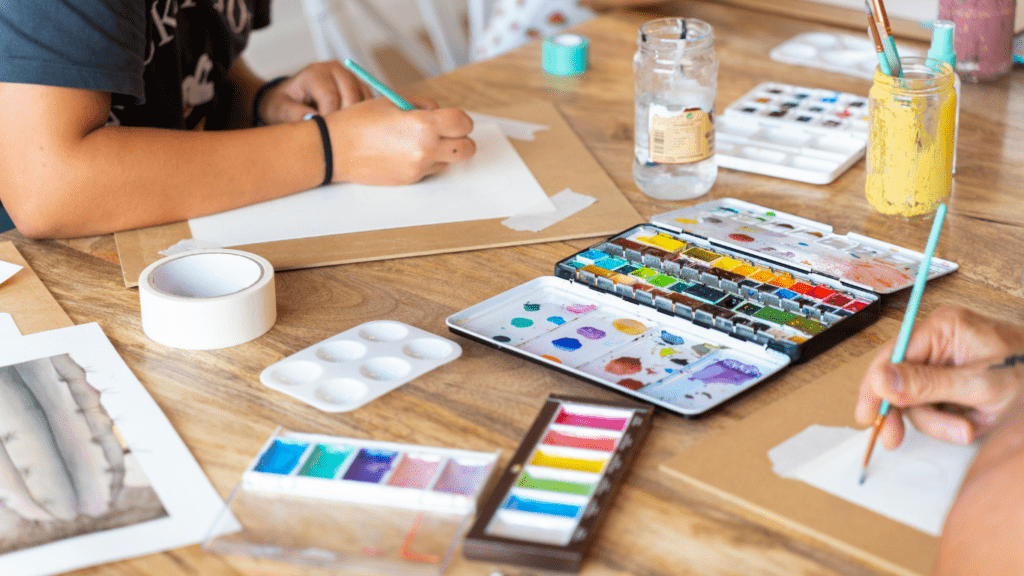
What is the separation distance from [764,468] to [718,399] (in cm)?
8

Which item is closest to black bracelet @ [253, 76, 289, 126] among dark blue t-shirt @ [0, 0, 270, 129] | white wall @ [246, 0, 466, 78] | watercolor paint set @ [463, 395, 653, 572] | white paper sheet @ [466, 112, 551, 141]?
dark blue t-shirt @ [0, 0, 270, 129]

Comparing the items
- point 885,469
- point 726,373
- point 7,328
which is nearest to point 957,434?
point 885,469

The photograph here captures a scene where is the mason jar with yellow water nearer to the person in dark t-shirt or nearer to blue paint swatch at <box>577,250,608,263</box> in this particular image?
blue paint swatch at <box>577,250,608,263</box>

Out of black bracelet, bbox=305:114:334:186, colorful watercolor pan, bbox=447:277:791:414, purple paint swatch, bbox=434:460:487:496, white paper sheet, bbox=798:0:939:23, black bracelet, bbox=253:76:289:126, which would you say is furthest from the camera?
white paper sheet, bbox=798:0:939:23

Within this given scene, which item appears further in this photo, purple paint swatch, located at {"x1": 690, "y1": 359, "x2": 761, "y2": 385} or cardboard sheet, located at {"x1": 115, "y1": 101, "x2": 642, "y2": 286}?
cardboard sheet, located at {"x1": 115, "y1": 101, "x2": 642, "y2": 286}

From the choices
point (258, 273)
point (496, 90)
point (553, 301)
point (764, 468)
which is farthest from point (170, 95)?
point (764, 468)

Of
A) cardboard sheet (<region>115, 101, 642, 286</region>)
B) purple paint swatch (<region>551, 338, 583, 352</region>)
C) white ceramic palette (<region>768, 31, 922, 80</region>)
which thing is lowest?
purple paint swatch (<region>551, 338, 583, 352</region>)

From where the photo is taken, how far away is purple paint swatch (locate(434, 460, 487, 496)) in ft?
1.92

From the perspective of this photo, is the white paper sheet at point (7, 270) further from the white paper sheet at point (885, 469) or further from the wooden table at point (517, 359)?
the white paper sheet at point (885, 469)

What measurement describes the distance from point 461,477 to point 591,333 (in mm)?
208

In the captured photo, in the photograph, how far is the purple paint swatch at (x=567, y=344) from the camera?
74 cm

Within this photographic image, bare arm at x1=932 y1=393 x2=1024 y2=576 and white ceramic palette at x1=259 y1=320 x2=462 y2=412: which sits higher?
bare arm at x1=932 y1=393 x2=1024 y2=576

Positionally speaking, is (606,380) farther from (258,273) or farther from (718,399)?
(258,273)

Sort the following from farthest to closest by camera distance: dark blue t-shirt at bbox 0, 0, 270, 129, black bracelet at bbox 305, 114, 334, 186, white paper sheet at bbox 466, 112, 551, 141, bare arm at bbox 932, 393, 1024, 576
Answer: white paper sheet at bbox 466, 112, 551, 141 < black bracelet at bbox 305, 114, 334, 186 < dark blue t-shirt at bbox 0, 0, 270, 129 < bare arm at bbox 932, 393, 1024, 576
